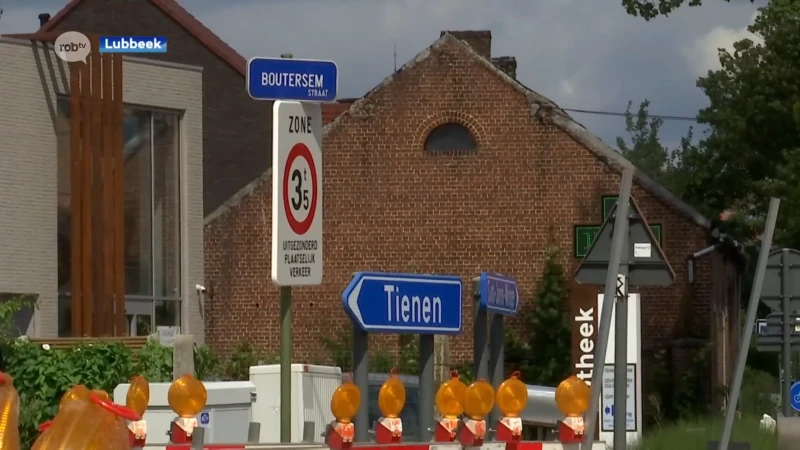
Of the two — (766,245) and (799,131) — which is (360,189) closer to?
(799,131)

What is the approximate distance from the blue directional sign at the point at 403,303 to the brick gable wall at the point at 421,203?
20826 mm

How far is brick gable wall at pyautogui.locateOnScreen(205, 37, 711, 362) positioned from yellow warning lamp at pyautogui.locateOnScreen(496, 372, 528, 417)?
22.4 m

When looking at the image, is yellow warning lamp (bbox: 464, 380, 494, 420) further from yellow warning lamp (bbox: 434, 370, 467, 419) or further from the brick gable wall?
the brick gable wall

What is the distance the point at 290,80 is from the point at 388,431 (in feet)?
7.87

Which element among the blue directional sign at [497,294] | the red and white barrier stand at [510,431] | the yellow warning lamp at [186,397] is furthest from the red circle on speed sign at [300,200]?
the yellow warning lamp at [186,397]

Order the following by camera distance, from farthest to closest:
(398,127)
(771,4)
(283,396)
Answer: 1. (398,127)
2. (771,4)
3. (283,396)

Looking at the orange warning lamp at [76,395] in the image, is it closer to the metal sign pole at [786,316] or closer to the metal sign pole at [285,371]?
the metal sign pole at [285,371]

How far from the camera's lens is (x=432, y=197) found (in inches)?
1190

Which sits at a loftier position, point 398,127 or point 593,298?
point 398,127

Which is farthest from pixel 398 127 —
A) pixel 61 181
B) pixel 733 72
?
pixel 733 72

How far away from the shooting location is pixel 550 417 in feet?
43.4

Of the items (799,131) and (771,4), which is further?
(799,131)

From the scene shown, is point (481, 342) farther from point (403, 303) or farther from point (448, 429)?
point (448, 429)

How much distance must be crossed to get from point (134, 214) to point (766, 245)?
14.9 metres
